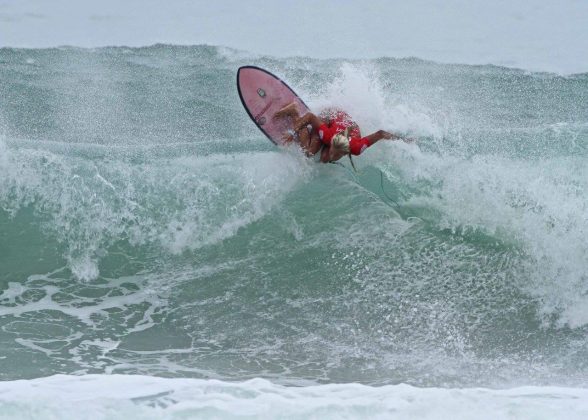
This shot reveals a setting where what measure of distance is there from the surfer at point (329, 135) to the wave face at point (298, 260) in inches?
9.3

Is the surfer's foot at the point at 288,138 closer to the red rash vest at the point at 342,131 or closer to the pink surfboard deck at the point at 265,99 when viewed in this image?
the pink surfboard deck at the point at 265,99

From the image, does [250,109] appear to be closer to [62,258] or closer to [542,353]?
[62,258]

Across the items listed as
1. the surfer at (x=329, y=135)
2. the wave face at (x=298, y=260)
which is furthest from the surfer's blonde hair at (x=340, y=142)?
the wave face at (x=298, y=260)

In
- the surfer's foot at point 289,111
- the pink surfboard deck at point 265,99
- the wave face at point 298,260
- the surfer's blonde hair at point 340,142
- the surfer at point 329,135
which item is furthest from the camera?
the pink surfboard deck at point 265,99

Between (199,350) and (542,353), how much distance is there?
236 cm

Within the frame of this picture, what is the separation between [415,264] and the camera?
6566 mm

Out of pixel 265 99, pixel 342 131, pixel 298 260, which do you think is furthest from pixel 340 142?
pixel 298 260

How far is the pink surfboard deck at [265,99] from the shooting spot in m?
7.52

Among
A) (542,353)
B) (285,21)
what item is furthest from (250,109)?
(285,21)

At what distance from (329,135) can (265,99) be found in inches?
30.6

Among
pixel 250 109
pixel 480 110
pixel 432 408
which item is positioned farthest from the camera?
pixel 480 110

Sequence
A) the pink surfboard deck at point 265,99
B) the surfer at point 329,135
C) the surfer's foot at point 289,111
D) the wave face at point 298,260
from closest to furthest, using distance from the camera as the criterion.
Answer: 1. the wave face at point 298,260
2. the surfer at point 329,135
3. the surfer's foot at point 289,111
4. the pink surfboard deck at point 265,99

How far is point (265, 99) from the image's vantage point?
755cm

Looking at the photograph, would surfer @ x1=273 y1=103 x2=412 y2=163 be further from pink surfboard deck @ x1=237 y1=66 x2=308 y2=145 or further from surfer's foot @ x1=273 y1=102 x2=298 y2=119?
pink surfboard deck @ x1=237 y1=66 x2=308 y2=145
